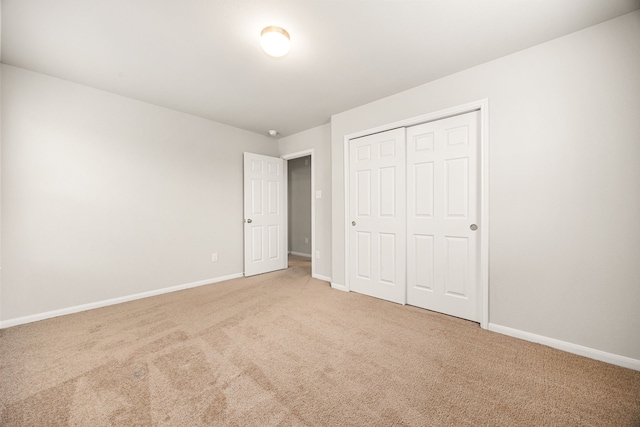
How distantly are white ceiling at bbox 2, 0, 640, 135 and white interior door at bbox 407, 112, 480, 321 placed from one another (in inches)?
25.6

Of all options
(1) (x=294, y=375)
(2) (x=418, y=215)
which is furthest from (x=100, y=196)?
(2) (x=418, y=215)

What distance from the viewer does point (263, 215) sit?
429 centimetres

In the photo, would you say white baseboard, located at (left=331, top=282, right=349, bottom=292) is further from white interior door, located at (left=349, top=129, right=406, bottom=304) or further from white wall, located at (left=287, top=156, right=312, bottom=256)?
white wall, located at (left=287, top=156, right=312, bottom=256)

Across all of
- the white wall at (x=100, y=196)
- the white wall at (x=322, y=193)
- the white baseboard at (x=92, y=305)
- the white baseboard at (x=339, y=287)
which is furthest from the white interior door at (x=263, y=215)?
the white baseboard at (x=339, y=287)

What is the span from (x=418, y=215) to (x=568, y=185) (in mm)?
1216

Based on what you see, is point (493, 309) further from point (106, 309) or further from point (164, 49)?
point (106, 309)

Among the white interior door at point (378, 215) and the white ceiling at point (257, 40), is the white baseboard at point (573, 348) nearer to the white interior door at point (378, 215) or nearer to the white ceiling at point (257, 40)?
the white interior door at point (378, 215)

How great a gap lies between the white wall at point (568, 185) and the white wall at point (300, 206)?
13.9ft

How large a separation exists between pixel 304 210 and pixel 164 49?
451 cm

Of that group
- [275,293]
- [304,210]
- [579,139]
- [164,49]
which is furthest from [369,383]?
[304,210]

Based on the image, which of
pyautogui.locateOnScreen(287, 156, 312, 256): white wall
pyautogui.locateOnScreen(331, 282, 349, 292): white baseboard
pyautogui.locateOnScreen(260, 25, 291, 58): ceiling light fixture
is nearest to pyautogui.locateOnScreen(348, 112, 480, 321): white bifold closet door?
pyautogui.locateOnScreen(331, 282, 349, 292): white baseboard

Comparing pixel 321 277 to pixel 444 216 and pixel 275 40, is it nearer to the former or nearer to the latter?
pixel 444 216

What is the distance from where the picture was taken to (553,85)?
6.51 feet

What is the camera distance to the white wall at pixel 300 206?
6.17 m
